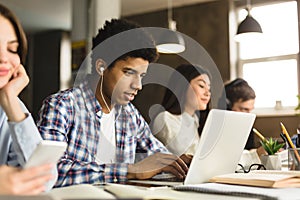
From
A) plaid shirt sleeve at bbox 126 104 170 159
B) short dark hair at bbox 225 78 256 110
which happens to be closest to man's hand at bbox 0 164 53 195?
plaid shirt sleeve at bbox 126 104 170 159

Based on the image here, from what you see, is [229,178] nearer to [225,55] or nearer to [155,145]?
[155,145]

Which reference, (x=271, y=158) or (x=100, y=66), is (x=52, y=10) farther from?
(x=271, y=158)

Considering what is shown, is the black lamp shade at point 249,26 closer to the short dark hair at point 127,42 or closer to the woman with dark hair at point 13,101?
the short dark hair at point 127,42

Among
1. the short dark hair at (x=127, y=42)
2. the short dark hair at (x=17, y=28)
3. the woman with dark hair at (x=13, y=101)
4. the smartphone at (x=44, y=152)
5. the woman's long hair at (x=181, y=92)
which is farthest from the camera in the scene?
the woman's long hair at (x=181, y=92)

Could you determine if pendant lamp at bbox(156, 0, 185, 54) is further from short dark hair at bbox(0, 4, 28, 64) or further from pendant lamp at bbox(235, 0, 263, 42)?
short dark hair at bbox(0, 4, 28, 64)

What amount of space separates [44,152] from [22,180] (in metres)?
0.11

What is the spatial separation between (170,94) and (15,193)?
2.30m

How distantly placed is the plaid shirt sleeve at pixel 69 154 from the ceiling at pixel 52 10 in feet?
11.5

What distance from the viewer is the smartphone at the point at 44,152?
729 millimetres

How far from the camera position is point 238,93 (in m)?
3.25

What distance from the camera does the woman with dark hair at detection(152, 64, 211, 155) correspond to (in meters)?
2.59

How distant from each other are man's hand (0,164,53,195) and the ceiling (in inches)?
170

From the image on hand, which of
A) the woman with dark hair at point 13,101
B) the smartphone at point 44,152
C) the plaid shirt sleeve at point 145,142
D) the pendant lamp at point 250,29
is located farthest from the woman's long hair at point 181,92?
the smartphone at point 44,152

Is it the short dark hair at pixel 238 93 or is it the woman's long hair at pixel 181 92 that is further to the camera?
the short dark hair at pixel 238 93
